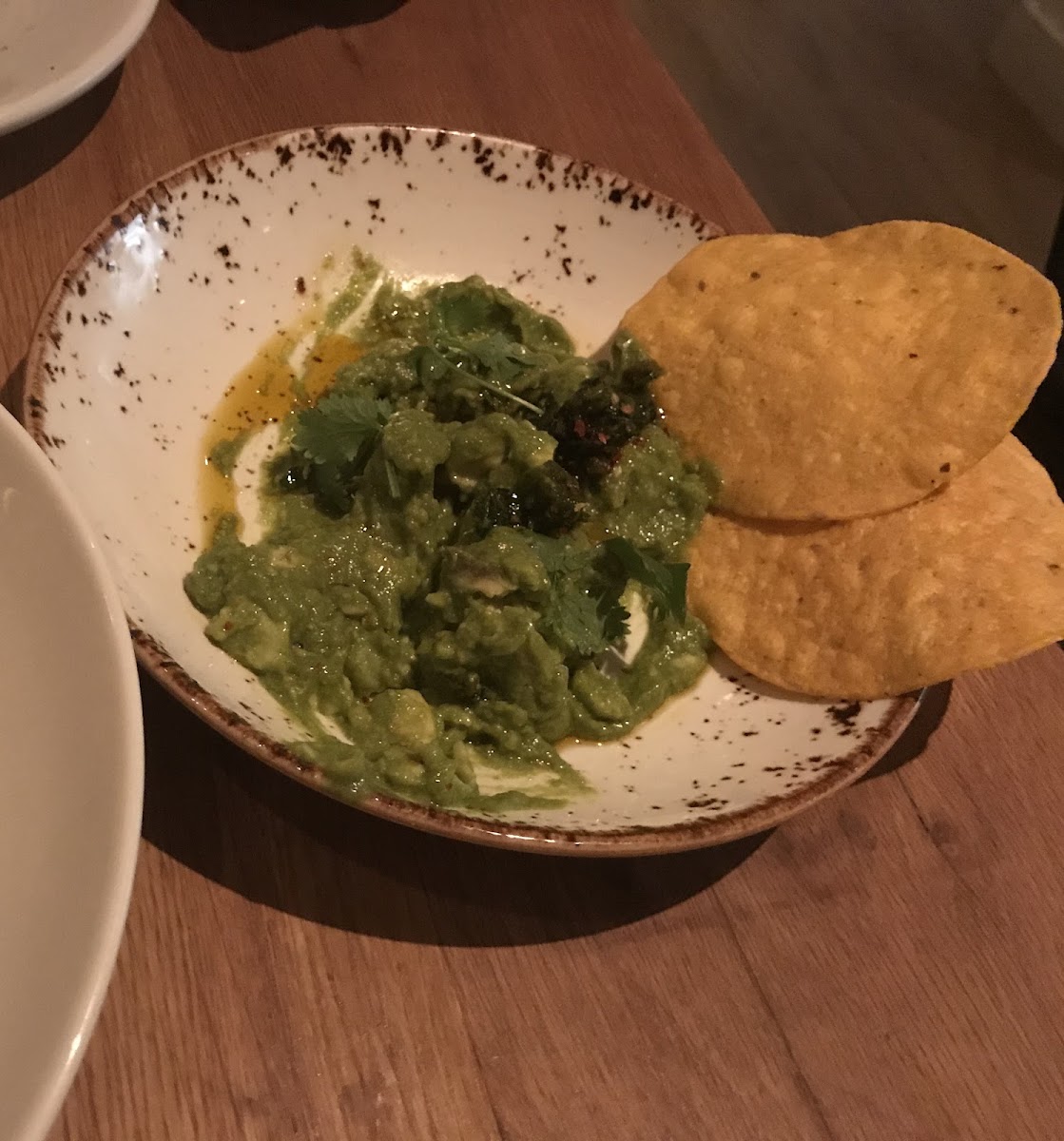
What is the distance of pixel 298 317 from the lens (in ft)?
5.78

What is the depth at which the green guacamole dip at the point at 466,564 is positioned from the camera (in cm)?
133

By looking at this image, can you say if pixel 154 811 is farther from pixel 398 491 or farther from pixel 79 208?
pixel 79 208

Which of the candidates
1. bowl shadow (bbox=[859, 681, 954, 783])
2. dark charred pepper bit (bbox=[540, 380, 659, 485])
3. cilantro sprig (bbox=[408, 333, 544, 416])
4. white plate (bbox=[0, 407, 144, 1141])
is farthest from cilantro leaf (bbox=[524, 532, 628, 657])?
white plate (bbox=[0, 407, 144, 1141])

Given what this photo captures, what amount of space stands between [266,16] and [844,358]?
143 centimetres

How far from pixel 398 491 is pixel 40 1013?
862mm

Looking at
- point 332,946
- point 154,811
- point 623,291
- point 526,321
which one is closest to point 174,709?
point 154,811

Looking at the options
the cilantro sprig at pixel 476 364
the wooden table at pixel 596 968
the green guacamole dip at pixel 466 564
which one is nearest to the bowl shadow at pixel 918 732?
the wooden table at pixel 596 968

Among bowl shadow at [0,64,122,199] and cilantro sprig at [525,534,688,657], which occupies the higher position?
bowl shadow at [0,64,122,199]

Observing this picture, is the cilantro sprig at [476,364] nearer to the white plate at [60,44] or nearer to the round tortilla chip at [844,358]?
the round tortilla chip at [844,358]

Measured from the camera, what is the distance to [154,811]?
1.18 meters

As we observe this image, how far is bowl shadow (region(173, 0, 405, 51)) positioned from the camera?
2.05 metres

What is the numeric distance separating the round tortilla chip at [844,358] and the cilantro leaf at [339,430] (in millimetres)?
502

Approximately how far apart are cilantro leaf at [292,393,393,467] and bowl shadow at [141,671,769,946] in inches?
17.4

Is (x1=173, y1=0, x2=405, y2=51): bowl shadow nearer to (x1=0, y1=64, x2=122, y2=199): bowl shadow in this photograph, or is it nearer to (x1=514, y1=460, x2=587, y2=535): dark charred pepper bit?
(x1=0, y1=64, x2=122, y2=199): bowl shadow
